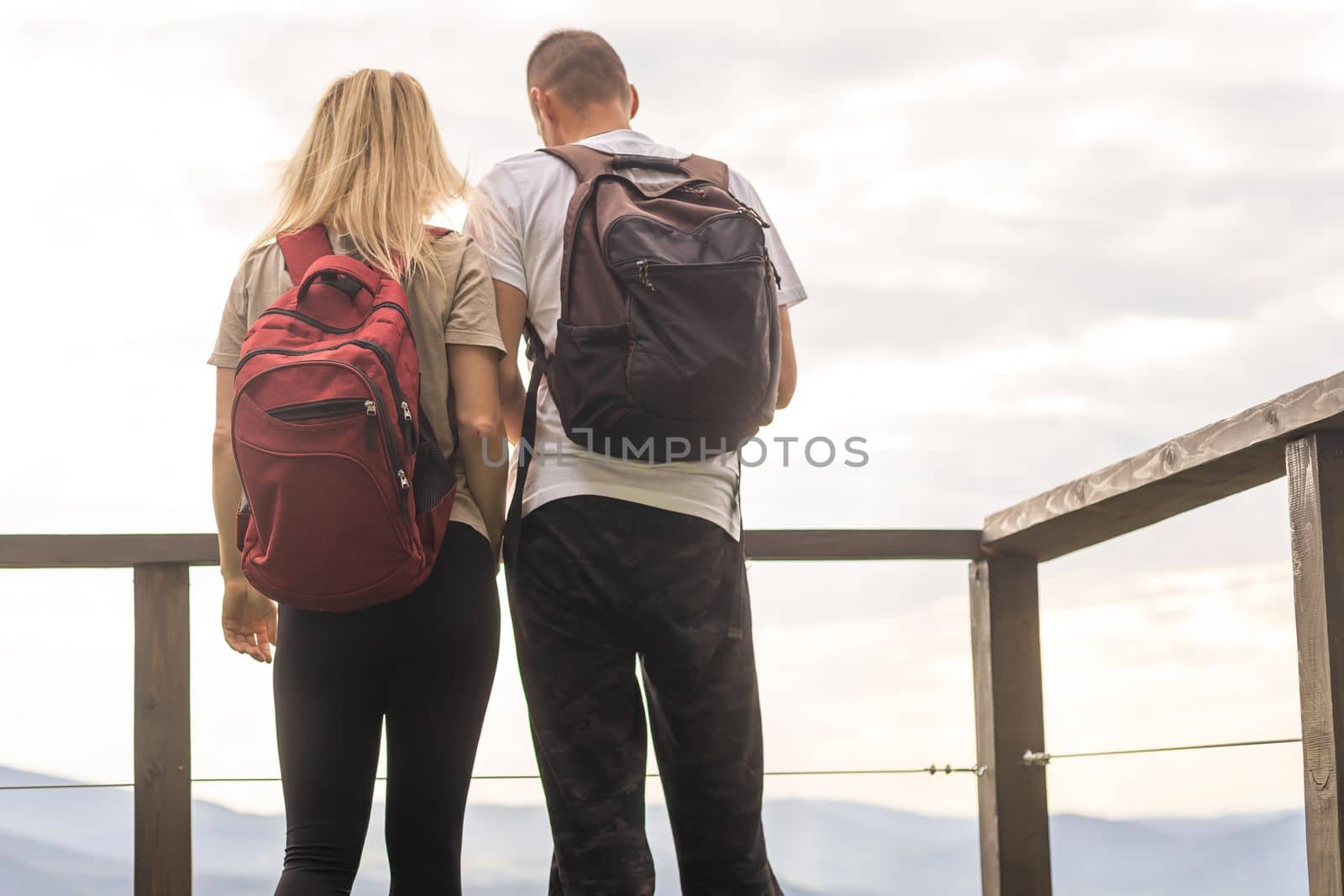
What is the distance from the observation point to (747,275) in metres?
1.67

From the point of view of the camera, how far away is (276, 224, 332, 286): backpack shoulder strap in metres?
1.69

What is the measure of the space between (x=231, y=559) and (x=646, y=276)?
695mm

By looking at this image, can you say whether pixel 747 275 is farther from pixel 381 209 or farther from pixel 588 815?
pixel 588 815

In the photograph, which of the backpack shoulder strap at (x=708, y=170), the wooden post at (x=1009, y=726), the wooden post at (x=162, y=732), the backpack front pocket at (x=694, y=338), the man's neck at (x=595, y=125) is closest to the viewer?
the backpack front pocket at (x=694, y=338)

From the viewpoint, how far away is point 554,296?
1.75m

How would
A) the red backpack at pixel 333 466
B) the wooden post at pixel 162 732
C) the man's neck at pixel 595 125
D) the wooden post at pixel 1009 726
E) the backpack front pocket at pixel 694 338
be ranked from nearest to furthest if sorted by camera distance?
the red backpack at pixel 333 466 < the backpack front pocket at pixel 694 338 < the man's neck at pixel 595 125 < the wooden post at pixel 162 732 < the wooden post at pixel 1009 726

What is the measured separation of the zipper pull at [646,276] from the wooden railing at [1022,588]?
94 centimetres

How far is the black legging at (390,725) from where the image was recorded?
156 cm

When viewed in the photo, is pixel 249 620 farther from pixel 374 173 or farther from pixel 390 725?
pixel 374 173

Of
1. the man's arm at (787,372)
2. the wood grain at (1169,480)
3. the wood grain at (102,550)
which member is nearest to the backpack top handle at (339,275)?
the man's arm at (787,372)

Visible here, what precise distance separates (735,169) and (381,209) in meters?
0.53

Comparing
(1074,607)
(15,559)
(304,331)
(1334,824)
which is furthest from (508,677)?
(1074,607)

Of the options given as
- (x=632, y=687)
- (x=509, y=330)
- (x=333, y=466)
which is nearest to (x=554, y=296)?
(x=509, y=330)

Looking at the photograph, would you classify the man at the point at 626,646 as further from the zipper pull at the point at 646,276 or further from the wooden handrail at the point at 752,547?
the wooden handrail at the point at 752,547
